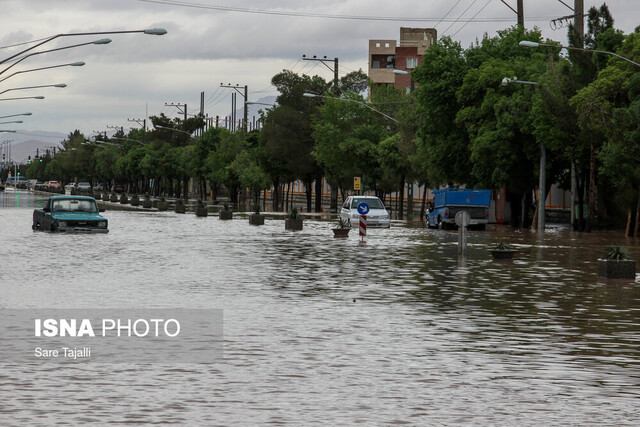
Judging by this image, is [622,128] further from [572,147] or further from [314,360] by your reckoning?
[314,360]

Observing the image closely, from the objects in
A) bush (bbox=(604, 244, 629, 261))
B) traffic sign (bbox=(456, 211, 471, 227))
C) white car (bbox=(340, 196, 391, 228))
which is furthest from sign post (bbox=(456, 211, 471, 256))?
white car (bbox=(340, 196, 391, 228))

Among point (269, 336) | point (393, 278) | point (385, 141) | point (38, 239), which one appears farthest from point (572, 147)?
point (269, 336)

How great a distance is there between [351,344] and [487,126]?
4503cm

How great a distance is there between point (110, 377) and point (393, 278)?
12787mm

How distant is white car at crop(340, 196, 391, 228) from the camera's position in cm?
5128

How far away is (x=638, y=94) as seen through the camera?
43.9 m

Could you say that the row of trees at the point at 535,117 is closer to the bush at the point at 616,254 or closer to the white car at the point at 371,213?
the white car at the point at 371,213

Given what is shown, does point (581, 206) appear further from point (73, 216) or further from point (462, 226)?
point (73, 216)

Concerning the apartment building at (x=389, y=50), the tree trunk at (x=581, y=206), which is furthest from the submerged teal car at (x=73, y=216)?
the apartment building at (x=389, y=50)

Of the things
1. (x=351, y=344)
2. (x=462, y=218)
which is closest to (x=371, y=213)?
(x=462, y=218)

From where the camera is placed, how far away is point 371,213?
51281 mm

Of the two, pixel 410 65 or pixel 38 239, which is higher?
pixel 410 65

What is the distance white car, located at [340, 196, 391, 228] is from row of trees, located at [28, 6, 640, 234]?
21.8 ft

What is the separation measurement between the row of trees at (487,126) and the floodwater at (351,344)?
63.1 ft
